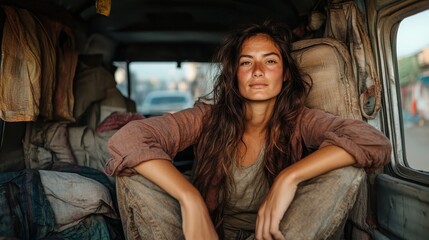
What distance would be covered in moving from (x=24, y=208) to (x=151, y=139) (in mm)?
960

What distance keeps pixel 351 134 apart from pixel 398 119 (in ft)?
2.42

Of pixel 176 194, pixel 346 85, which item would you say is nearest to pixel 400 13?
pixel 346 85

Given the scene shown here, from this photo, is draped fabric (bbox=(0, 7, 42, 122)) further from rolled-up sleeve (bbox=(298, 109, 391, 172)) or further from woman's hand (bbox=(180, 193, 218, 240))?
rolled-up sleeve (bbox=(298, 109, 391, 172))

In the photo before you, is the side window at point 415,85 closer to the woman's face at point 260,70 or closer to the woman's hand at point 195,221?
the woman's face at point 260,70

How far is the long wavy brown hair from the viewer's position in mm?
2137

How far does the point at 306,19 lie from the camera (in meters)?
3.22

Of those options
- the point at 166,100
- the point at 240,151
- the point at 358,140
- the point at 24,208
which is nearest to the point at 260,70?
the point at 240,151

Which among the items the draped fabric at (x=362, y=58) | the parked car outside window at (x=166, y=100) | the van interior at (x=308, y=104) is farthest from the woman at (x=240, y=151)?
the parked car outside window at (x=166, y=100)

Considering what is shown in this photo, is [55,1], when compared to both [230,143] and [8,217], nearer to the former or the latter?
[8,217]

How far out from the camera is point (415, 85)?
2.16m

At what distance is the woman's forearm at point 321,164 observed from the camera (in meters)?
1.74

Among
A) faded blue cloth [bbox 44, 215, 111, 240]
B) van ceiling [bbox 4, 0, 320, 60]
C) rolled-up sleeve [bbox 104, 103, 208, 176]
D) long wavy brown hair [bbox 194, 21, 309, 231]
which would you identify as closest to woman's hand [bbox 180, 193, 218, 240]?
rolled-up sleeve [bbox 104, 103, 208, 176]

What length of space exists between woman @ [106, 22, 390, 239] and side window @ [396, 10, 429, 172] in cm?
45

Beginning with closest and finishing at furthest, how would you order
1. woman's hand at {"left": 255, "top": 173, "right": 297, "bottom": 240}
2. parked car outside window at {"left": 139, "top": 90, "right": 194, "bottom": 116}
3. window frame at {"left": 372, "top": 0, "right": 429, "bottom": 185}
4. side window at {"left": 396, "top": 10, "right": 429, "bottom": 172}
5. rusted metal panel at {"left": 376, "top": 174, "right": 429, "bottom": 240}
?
woman's hand at {"left": 255, "top": 173, "right": 297, "bottom": 240}
rusted metal panel at {"left": 376, "top": 174, "right": 429, "bottom": 240}
side window at {"left": 396, "top": 10, "right": 429, "bottom": 172}
window frame at {"left": 372, "top": 0, "right": 429, "bottom": 185}
parked car outside window at {"left": 139, "top": 90, "right": 194, "bottom": 116}
